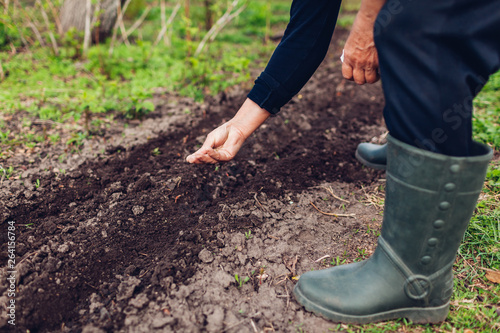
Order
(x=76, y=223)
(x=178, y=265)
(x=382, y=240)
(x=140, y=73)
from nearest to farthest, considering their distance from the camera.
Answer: (x=382, y=240)
(x=178, y=265)
(x=76, y=223)
(x=140, y=73)

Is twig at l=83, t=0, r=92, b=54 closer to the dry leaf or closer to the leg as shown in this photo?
the leg

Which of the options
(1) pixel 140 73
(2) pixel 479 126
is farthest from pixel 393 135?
(1) pixel 140 73

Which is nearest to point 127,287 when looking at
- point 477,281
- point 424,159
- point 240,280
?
point 240,280

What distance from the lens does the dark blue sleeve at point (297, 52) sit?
1.46m

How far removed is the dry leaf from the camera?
1.46 metres

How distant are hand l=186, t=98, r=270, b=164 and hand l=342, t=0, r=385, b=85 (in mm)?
426

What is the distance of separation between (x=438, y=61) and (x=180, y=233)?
49.2 inches

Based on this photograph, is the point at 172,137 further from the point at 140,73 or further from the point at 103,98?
the point at 140,73

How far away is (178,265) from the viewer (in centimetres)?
148

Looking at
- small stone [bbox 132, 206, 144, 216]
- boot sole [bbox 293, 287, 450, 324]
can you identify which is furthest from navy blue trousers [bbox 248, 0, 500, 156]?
small stone [bbox 132, 206, 144, 216]

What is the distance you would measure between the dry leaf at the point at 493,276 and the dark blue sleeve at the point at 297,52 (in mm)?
1129

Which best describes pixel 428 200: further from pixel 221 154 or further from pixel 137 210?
pixel 137 210

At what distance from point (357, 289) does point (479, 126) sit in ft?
6.37

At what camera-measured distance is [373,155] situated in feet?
7.20
